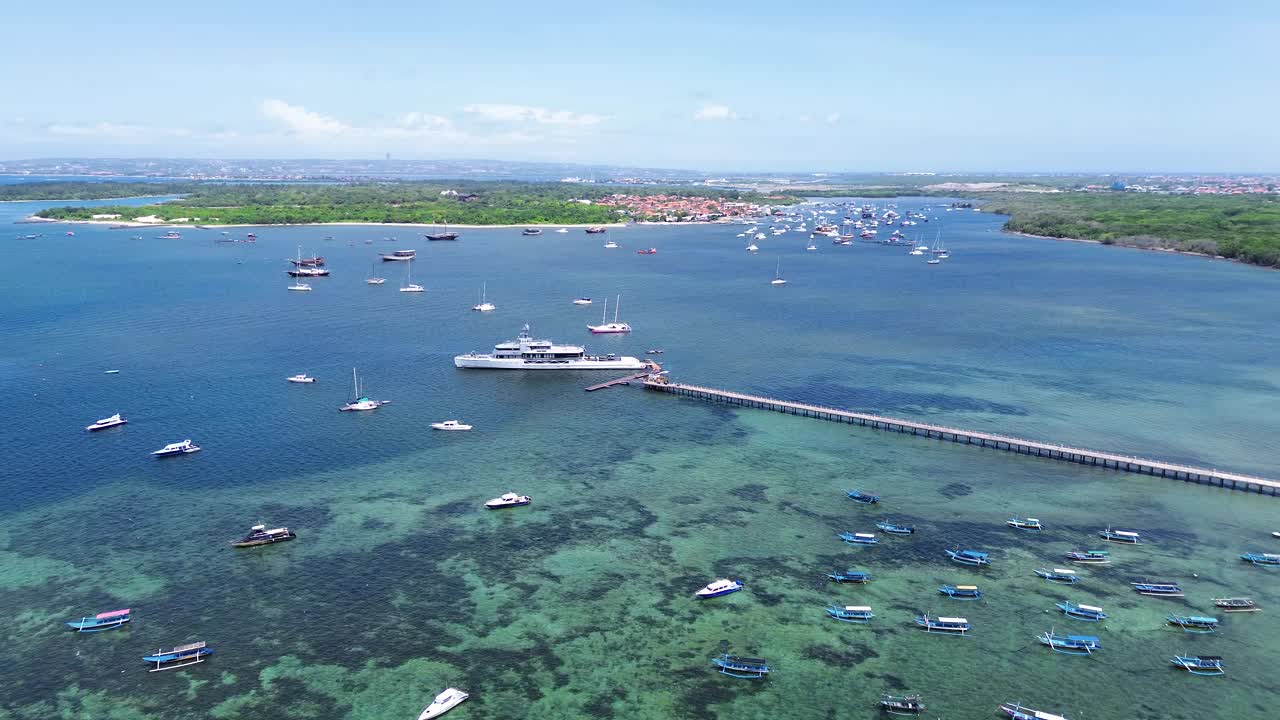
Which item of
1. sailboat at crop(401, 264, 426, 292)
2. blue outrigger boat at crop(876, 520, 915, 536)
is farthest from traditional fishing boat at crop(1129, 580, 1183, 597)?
sailboat at crop(401, 264, 426, 292)

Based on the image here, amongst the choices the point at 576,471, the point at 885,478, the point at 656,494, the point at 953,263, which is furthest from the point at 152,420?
the point at 953,263

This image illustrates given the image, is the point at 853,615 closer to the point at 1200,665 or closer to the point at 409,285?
the point at 1200,665

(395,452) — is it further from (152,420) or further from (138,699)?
(138,699)

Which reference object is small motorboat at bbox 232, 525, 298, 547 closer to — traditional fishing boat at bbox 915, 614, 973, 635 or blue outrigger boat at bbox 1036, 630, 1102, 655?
traditional fishing boat at bbox 915, 614, 973, 635

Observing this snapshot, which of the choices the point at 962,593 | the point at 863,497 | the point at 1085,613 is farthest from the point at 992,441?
the point at 962,593

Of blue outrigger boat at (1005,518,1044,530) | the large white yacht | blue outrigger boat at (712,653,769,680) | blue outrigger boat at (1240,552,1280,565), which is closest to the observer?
blue outrigger boat at (712,653,769,680)
